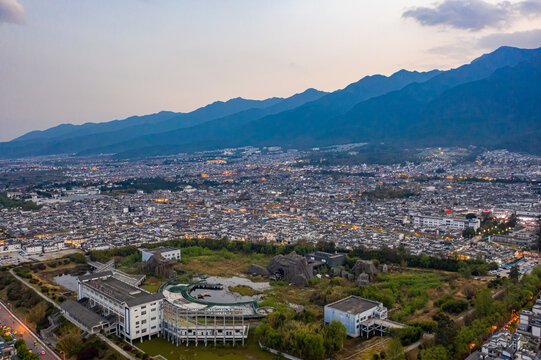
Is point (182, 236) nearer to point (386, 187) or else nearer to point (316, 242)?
point (316, 242)

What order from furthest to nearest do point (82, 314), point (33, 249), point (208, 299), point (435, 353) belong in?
point (33, 249) < point (208, 299) < point (82, 314) < point (435, 353)

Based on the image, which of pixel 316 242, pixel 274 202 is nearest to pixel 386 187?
pixel 274 202

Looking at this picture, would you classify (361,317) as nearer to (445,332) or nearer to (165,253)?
(445,332)

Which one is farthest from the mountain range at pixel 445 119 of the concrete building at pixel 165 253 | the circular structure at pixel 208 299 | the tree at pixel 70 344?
the tree at pixel 70 344

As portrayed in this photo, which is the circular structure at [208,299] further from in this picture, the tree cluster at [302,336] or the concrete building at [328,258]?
the concrete building at [328,258]

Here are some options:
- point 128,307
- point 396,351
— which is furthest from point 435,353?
point 128,307

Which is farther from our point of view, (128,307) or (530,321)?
(128,307)

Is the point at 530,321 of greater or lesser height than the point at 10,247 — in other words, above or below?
below
